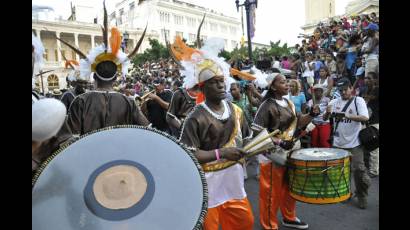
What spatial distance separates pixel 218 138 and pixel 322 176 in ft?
3.42

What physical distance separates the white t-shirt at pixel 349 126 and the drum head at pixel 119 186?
11.6 ft

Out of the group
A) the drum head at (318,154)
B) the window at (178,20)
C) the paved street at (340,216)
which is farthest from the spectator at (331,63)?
the window at (178,20)

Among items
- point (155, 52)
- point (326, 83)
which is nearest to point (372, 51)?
point (326, 83)

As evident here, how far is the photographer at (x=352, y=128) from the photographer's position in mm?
4617

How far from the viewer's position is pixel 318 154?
3.34 metres

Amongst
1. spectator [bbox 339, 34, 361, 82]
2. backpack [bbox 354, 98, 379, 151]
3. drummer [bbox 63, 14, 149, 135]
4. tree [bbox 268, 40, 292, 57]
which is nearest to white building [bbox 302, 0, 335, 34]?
tree [bbox 268, 40, 292, 57]

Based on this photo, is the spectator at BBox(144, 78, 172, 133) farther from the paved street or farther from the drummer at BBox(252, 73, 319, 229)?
the drummer at BBox(252, 73, 319, 229)

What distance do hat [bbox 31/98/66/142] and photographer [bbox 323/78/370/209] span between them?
4140 mm

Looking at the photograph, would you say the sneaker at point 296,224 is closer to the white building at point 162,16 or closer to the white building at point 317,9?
the white building at point 317,9

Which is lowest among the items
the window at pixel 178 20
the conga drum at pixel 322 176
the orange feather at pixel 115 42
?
the conga drum at pixel 322 176

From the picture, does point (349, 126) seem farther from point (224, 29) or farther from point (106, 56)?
point (224, 29)

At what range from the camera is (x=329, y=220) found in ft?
14.1

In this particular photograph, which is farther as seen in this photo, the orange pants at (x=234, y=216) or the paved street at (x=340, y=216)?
the paved street at (x=340, y=216)
